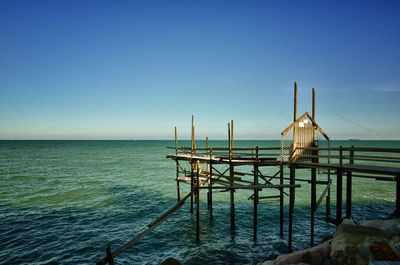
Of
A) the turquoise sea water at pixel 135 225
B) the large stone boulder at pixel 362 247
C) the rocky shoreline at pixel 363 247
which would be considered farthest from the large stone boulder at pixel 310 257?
the turquoise sea water at pixel 135 225

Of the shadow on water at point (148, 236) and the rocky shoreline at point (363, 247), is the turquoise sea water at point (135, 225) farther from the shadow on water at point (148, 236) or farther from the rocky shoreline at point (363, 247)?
the rocky shoreline at point (363, 247)

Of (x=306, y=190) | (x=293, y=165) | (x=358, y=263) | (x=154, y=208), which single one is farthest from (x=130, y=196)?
(x=358, y=263)

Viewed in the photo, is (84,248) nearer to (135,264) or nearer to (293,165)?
(135,264)

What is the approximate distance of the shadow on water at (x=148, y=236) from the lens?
37.7ft

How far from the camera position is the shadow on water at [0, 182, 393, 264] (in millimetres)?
11500

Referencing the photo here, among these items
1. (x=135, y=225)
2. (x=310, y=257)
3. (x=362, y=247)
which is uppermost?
(x=362, y=247)

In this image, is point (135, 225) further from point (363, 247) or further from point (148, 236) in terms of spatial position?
point (363, 247)

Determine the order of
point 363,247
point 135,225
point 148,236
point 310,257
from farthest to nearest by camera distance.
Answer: point 135,225 < point 148,236 < point 310,257 < point 363,247

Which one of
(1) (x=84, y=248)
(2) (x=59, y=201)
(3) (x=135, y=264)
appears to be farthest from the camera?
(2) (x=59, y=201)

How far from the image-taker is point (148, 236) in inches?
549

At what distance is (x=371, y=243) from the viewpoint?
6152mm

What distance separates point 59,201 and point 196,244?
1527cm

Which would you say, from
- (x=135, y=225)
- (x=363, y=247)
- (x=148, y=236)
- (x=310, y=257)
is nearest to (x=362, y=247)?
(x=363, y=247)

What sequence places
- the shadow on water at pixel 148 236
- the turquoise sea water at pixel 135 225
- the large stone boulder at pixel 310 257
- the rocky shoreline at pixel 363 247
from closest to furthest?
the rocky shoreline at pixel 363 247, the large stone boulder at pixel 310 257, the shadow on water at pixel 148 236, the turquoise sea water at pixel 135 225
